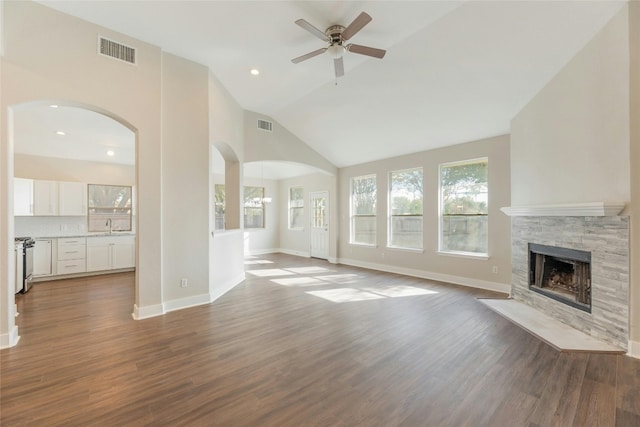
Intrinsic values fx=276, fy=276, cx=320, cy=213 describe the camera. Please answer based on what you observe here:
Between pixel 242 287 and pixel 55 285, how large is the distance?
145 inches

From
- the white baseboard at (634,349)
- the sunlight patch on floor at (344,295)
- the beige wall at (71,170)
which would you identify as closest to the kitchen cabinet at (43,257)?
the beige wall at (71,170)

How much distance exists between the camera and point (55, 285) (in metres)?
5.36

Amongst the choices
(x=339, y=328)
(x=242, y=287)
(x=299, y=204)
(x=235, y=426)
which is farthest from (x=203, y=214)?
(x=299, y=204)

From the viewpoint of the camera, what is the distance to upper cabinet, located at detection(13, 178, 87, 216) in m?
5.61

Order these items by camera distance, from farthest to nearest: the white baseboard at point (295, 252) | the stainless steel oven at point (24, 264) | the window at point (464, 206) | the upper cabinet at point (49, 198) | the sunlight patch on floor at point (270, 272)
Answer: the white baseboard at point (295, 252), the sunlight patch on floor at point (270, 272), the upper cabinet at point (49, 198), the window at point (464, 206), the stainless steel oven at point (24, 264)

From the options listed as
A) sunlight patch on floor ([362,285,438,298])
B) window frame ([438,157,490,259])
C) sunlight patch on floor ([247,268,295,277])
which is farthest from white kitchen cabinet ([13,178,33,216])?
window frame ([438,157,490,259])

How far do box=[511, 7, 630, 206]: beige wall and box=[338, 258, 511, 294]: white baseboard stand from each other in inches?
66.2

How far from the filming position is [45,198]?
588 centimetres

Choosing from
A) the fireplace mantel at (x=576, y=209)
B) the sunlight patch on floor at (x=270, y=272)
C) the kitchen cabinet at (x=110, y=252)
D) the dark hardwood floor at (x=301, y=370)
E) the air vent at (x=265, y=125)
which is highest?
the air vent at (x=265, y=125)

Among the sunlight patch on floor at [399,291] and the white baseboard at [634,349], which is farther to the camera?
the sunlight patch on floor at [399,291]

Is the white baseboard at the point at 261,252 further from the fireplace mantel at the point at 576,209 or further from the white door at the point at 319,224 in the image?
the fireplace mantel at the point at 576,209

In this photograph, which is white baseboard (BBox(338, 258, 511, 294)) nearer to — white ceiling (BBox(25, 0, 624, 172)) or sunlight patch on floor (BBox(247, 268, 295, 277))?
sunlight patch on floor (BBox(247, 268, 295, 277))

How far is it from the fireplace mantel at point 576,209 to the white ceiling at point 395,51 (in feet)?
5.49

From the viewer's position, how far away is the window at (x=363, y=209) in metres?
7.29
